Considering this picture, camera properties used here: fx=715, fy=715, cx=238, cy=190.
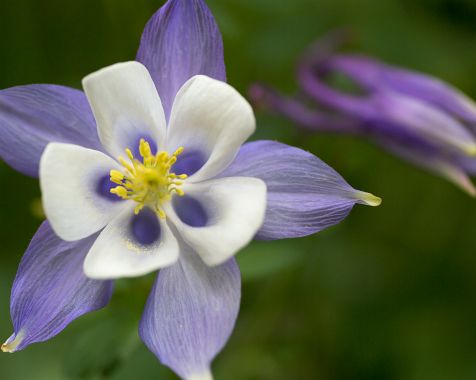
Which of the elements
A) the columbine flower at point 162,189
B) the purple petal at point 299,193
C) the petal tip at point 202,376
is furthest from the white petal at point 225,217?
the petal tip at point 202,376

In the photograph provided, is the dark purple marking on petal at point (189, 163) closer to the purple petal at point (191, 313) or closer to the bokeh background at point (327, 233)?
the purple petal at point (191, 313)

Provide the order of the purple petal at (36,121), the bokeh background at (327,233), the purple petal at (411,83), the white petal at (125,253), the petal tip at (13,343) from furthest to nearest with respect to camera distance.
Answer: the bokeh background at (327,233), the purple petal at (411,83), the purple petal at (36,121), the petal tip at (13,343), the white petal at (125,253)

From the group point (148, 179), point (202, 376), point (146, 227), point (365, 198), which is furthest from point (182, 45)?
point (202, 376)

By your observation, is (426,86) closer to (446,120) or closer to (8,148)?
(446,120)

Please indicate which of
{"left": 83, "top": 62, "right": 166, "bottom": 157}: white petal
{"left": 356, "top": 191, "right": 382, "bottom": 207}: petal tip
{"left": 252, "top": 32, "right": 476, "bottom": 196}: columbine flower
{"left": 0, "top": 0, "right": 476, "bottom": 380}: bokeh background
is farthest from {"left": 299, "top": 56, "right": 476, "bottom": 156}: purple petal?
{"left": 83, "top": 62, "right": 166, "bottom": 157}: white petal

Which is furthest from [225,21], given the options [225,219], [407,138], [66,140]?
[225,219]

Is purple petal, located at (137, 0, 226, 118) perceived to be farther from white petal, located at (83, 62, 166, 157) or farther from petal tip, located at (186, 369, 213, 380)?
petal tip, located at (186, 369, 213, 380)
